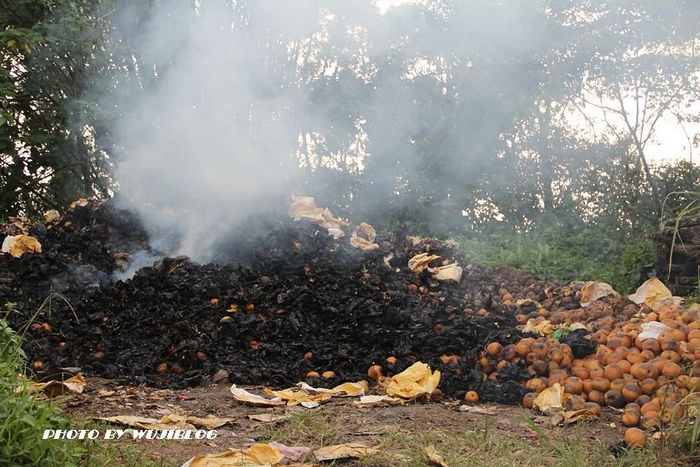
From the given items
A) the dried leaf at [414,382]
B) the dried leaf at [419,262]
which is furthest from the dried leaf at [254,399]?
the dried leaf at [419,262]

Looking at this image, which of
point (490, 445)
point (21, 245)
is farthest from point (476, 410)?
point (21, 245)

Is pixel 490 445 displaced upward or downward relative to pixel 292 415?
downward

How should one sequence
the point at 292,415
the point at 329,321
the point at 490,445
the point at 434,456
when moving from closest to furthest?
the point at 434,456 → the point at 490,445 → the point at 292,415 → the point at 329,321

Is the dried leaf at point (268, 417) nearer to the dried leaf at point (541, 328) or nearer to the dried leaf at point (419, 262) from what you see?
the dried leaf at point (541, 328)

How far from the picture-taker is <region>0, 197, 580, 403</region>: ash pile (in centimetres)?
420

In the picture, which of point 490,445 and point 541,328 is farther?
point 541,328

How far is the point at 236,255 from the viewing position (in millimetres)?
6023

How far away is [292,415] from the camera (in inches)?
126

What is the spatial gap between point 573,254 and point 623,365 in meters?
5.83

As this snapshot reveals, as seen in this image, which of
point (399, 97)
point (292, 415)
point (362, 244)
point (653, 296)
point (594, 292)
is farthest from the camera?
point (399, 97)

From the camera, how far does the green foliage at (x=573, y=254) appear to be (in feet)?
26.4

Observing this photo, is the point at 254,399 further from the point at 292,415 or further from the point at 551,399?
the point at 551,399

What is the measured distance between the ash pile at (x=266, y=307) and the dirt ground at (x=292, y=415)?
294 mm

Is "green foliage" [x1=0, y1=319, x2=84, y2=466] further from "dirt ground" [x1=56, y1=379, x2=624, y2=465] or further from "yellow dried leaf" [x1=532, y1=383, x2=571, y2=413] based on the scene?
"yellow dried leaf" [x1=532, y1=383, x2=571, y2=413]
